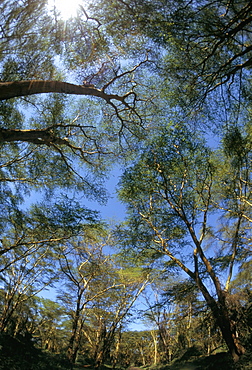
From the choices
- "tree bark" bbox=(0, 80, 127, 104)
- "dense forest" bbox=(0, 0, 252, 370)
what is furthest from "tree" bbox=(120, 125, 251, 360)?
"tree bark" bbox=(0, 80, 127, 104)

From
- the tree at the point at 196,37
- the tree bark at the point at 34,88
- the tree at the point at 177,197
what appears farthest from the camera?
the tree at the point at 177,197

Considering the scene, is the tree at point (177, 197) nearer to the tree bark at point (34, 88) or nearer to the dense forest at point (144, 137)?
the dense forest at point (144, 137)

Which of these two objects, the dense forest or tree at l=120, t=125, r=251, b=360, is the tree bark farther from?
tree at l=120, t=125, r=251, b=360

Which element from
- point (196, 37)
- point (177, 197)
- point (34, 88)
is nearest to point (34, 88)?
point (34, 88)

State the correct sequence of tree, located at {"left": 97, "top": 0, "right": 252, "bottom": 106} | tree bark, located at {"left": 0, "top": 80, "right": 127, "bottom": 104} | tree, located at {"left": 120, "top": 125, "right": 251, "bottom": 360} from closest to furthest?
1. tree, located at {"left": 97, "top": 0, "right": 252, "bottom": 106}
2. tree bark, located at {"left": 0, "top": 80, "right": 127, "bottom": 104}
3. tree, located at {"left": 120, "top": 125, "right": 251, "bottom": 360}

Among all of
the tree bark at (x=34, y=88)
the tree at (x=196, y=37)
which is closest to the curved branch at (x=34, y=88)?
the tree bark at (x=34, y=88)

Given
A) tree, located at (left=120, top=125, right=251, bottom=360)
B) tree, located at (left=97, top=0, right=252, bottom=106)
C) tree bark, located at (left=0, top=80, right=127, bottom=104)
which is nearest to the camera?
tree, located at (left=97, top=0, right=252, bottom=106)

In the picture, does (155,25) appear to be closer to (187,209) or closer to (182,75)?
(182,75)

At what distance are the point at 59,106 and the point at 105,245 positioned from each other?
693 centimetres

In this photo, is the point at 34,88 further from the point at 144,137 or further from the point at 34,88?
the point at 144,137

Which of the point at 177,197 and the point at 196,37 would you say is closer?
the point at 196,37

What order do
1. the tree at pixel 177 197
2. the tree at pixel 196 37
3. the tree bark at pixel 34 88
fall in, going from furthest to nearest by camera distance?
the tree at pixel 177 197, the tree bark at pixel 34 88, the tree at pixel 196 37

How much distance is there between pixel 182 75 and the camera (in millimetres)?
3586

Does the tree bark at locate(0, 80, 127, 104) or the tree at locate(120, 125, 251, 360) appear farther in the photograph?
the tree at locate(120, 125, 251, 360)
